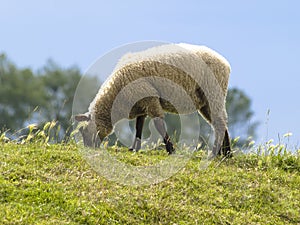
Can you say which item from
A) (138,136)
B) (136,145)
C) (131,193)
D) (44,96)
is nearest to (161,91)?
(138,136)

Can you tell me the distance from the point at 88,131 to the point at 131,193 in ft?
11.5

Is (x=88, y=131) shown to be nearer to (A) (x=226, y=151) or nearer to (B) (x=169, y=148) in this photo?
(B) (x=169, y=148)

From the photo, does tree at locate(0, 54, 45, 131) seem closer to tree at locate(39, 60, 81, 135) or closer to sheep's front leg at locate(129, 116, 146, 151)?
tree at locate(39, 60, 81, 135)

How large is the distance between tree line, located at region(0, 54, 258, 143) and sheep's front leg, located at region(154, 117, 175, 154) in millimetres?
18263

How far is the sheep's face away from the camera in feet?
34.5

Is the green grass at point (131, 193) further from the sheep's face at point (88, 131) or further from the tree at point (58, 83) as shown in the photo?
the tree at point (58, 83)

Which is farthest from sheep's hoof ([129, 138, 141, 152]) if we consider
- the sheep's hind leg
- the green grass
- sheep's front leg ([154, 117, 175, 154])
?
the sheep's hind leg

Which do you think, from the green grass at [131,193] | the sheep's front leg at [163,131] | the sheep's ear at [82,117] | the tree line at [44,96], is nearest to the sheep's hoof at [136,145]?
the sheep's front leg at [163,131]

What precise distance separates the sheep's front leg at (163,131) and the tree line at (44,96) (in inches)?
719

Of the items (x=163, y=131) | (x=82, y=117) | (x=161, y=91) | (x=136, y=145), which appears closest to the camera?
(x=163, y=131)

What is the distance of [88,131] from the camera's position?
10.6 m

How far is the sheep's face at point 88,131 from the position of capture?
10508 millimetres

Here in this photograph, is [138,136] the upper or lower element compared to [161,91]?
lower

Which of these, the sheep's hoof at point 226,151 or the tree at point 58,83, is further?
the tree at point 58,83
